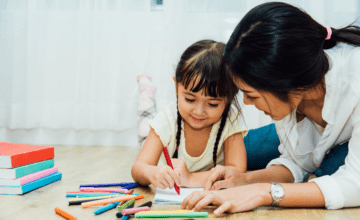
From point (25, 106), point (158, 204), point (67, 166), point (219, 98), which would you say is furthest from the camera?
point (25, 106)

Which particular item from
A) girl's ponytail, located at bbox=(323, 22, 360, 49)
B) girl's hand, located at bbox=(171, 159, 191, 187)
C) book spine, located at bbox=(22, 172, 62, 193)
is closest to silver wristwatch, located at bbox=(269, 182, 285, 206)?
girl's hand, located at bbox=(171, 159, 191, 187)

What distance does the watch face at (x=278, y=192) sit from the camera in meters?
0.72

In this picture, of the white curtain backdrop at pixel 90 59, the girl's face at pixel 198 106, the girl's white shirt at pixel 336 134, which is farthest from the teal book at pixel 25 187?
the white curtain backdrop at pixel 90 59

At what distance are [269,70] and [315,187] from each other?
11.0 inches

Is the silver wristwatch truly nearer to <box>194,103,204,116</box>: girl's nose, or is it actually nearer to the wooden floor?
the wooden floor

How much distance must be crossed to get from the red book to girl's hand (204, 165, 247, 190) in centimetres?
49

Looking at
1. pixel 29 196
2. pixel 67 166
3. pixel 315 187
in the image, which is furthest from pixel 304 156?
pixel 67 166

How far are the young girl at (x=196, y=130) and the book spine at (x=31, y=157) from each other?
10.2 inches

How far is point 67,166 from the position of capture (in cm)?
133

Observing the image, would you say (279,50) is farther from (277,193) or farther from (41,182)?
(41,182)

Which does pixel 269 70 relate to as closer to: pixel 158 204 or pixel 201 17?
pixel 158 204

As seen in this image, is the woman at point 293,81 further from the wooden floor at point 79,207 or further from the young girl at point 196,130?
the young girl at point 196,130

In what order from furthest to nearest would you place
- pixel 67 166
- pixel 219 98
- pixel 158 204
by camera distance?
pixel 67 166 → pixel 219 98 → pixel 158 204

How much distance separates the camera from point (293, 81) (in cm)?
72
